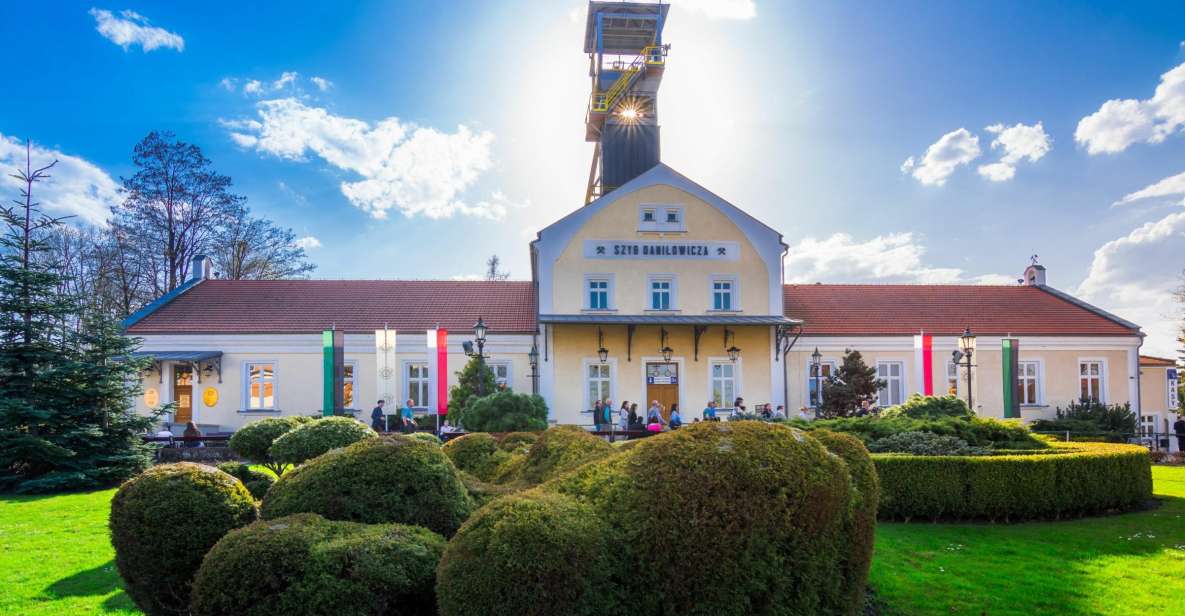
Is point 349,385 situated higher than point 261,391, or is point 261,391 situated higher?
point 349,385

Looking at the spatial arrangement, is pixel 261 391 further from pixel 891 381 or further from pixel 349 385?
pixel 891 381

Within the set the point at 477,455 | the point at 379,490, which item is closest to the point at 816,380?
the point at 477,455

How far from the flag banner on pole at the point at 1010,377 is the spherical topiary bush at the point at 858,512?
2203 cm

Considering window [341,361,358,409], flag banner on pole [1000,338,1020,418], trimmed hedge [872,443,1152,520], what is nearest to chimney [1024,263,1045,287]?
flag banner on pole [1000,338,1020,418]

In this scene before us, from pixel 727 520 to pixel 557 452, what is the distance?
2466mm

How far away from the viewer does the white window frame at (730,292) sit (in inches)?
995

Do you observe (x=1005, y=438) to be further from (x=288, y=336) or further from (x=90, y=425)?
(x=288, y=336)

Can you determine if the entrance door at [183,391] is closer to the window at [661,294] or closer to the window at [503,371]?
the window at [503,371]

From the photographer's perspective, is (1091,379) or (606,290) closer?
(606,290)

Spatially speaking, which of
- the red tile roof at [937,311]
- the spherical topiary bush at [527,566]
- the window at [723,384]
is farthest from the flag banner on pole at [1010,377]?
the spherical topiary bush at [527,566]

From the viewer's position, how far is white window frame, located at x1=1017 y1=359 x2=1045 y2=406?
1050 inches

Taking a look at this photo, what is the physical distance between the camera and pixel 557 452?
20.4 ft

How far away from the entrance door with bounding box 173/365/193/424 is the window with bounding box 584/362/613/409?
47.2 ft

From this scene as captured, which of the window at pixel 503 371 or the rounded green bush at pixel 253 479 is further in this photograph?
the window at pixel 503 371
